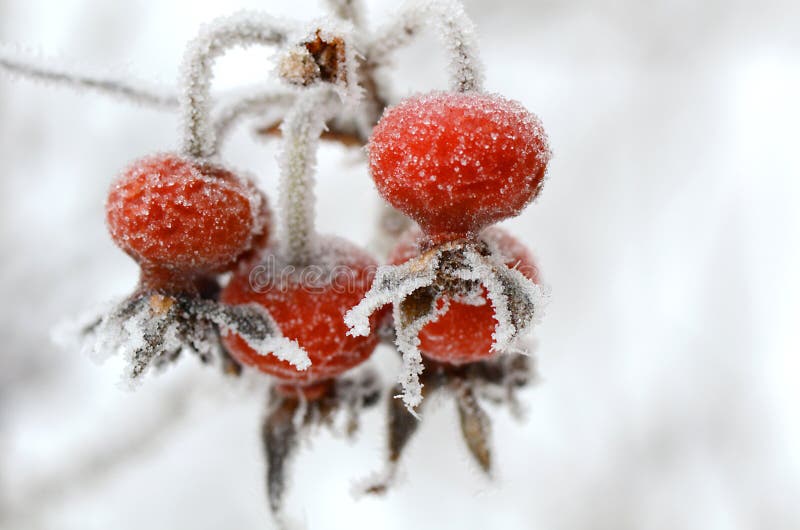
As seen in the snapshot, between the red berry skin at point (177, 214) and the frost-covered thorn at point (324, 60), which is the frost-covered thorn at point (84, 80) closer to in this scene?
the red berry skin at point (177, 214)

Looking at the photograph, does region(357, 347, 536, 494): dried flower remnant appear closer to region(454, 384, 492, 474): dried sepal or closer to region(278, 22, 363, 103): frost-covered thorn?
region(454, 384, 492, 474): dried sepal

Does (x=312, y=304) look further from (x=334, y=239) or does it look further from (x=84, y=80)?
(x=84, y=80)

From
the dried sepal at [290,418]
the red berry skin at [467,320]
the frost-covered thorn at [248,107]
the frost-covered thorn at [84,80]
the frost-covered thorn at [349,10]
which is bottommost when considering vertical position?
the dried sepal at [290,418]

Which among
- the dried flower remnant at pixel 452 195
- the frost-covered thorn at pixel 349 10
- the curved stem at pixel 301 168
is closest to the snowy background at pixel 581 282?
the frost-covered thorn at pixel 349 10

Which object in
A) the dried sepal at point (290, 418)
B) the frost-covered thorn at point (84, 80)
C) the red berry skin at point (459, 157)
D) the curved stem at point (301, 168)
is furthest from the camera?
the dried sepal at point (290, 418)

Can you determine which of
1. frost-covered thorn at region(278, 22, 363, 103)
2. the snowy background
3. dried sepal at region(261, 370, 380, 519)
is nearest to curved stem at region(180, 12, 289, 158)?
frost-covered thorn at region(278, 22, 363, 103)

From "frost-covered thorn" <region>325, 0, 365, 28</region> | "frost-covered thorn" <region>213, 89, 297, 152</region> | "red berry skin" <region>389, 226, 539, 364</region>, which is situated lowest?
"red berry skin" <region>389, 226, 539, 364</region>

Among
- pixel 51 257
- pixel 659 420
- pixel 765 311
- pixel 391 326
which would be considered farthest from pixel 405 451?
pixel 765 311

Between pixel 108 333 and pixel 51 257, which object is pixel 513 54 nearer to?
pixel 51 257
